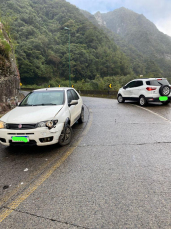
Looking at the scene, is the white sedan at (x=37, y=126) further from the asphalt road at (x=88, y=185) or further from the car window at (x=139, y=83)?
the car window at (x=139, y=83)

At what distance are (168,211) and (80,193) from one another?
1211 mm

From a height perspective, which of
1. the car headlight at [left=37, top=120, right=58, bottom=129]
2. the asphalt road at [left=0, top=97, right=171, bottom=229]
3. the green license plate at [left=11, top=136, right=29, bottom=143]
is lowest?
the asphalt road at [left=0, top=97, right=171, bottom=229]

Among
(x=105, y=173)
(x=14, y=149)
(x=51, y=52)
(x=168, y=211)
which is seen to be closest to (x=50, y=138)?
(x=14, y=149)

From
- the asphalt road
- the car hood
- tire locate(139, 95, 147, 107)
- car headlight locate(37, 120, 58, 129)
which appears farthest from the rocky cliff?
tire locate(139, 95, 147, 107)

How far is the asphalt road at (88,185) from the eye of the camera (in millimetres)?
2346

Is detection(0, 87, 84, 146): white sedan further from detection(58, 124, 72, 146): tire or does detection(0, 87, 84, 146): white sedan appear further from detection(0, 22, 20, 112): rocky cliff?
detection(0, 22, 20, 112): rocky cliff

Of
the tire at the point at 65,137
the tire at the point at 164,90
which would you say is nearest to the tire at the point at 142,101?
the tire at the point at 164,90

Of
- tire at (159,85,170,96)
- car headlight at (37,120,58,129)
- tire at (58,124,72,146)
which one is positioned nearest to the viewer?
car headlight at (37,120,58,129)

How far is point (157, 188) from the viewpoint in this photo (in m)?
2.98

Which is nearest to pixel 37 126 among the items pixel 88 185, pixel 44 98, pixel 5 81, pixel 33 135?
pixel 33 135

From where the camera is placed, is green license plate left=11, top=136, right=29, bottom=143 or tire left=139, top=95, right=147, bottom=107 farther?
tire left=139, top=95, right=147, bottom=107

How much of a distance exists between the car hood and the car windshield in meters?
0.51

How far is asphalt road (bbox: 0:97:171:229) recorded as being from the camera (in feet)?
7.70

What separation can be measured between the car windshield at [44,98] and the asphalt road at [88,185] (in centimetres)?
144
